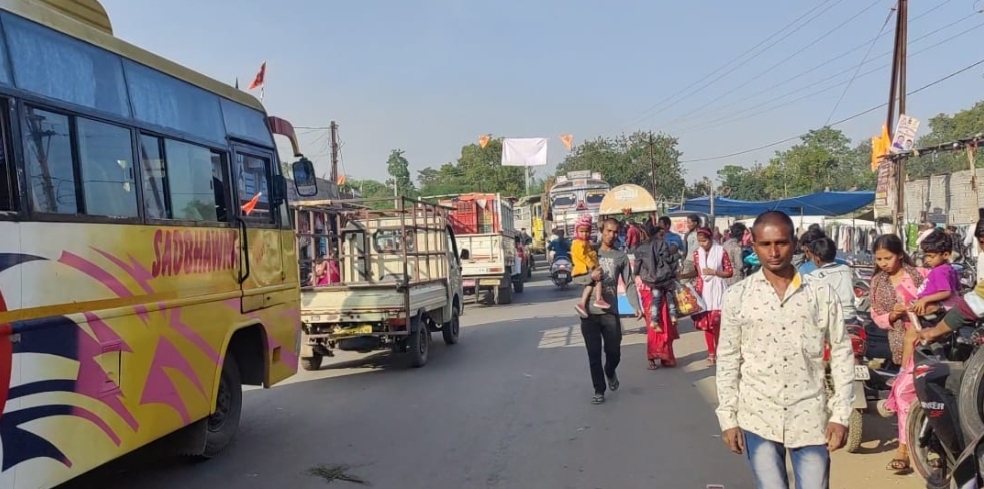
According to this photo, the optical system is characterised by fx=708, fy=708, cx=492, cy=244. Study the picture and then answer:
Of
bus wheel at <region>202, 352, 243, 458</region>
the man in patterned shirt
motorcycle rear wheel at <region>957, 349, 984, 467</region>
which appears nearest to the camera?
the man in patterned shirt

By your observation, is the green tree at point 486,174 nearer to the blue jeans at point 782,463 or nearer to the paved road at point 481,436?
the paved road at point 481,436

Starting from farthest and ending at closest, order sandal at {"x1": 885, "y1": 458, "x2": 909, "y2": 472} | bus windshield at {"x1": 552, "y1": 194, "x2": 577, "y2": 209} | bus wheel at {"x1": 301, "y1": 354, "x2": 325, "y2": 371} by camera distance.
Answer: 1. bus windshield at {"x1": 552, "y1": 194, "x2": 577, "y2": 209}
2. bus wheel at {"x1": 301, "y1": 354, "x2": 325, "y2": 371}
3. sandal at {"x1": 885, "y1": 458, "x2": 909, "y2": 472}

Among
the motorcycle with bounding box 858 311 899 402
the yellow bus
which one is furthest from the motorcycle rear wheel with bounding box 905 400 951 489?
the yellow bus

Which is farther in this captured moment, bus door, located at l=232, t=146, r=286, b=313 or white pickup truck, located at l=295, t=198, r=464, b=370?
white pickup truck, located at l=295, t=198, r=464, b=370

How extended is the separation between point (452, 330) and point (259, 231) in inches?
220

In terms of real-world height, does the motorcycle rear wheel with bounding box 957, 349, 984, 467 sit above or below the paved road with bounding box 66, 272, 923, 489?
above

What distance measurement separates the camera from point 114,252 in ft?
13.7

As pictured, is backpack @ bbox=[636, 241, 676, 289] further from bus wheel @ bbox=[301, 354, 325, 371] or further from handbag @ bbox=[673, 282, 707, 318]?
Result: bus wheel @ bbox=[301, 354, 325, 371]

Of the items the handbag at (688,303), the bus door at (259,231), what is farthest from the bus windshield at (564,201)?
the bus door at (259,231)

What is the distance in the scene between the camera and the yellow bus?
139 inches

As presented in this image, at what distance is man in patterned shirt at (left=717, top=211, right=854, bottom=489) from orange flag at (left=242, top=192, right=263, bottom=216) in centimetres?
441

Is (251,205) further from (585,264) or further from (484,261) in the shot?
(484,261)

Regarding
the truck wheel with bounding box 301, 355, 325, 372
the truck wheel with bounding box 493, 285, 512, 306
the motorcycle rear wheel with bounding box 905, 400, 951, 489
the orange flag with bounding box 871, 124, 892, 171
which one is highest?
the orange flag with bounding box 871, 124, 892, 171

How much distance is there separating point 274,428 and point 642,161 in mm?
50264
